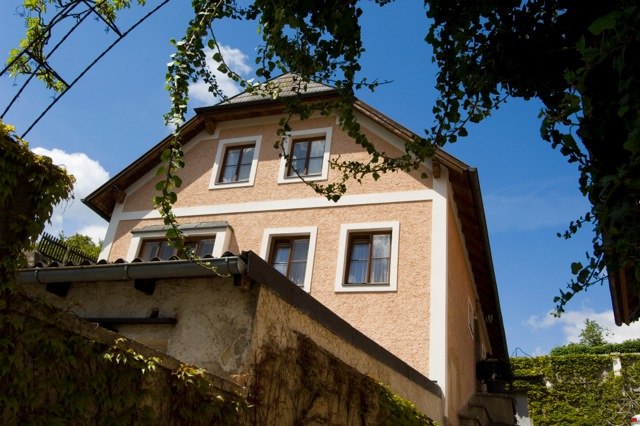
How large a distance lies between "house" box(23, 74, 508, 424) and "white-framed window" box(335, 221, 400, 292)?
2 cm

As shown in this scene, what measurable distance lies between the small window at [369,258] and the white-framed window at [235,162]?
3.08 m

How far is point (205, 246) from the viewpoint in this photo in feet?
38.8

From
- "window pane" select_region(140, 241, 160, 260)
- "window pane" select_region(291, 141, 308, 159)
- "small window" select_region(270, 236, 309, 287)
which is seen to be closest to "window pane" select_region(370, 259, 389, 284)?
"small window" select_region(270, 236, 309, 287)

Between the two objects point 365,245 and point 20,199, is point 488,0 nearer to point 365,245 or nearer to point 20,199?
point 20,199

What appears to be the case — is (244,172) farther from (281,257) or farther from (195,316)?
(195,316)

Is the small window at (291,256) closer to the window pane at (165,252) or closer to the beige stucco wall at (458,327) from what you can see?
the window pane at (165,252)

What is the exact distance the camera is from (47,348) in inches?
117

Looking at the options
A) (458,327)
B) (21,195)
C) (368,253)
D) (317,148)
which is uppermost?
(317,148)

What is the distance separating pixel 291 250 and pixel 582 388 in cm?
1219

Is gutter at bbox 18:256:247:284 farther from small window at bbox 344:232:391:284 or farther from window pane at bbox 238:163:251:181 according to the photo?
window pane at bbox 238:163:251:181

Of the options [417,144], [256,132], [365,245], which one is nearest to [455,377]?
[365,245]

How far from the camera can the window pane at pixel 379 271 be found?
1029 cm

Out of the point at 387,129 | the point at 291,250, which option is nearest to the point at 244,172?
the point at 291,250

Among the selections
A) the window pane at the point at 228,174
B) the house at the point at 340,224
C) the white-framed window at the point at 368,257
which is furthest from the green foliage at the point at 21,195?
the window pane at the point at 228,174
